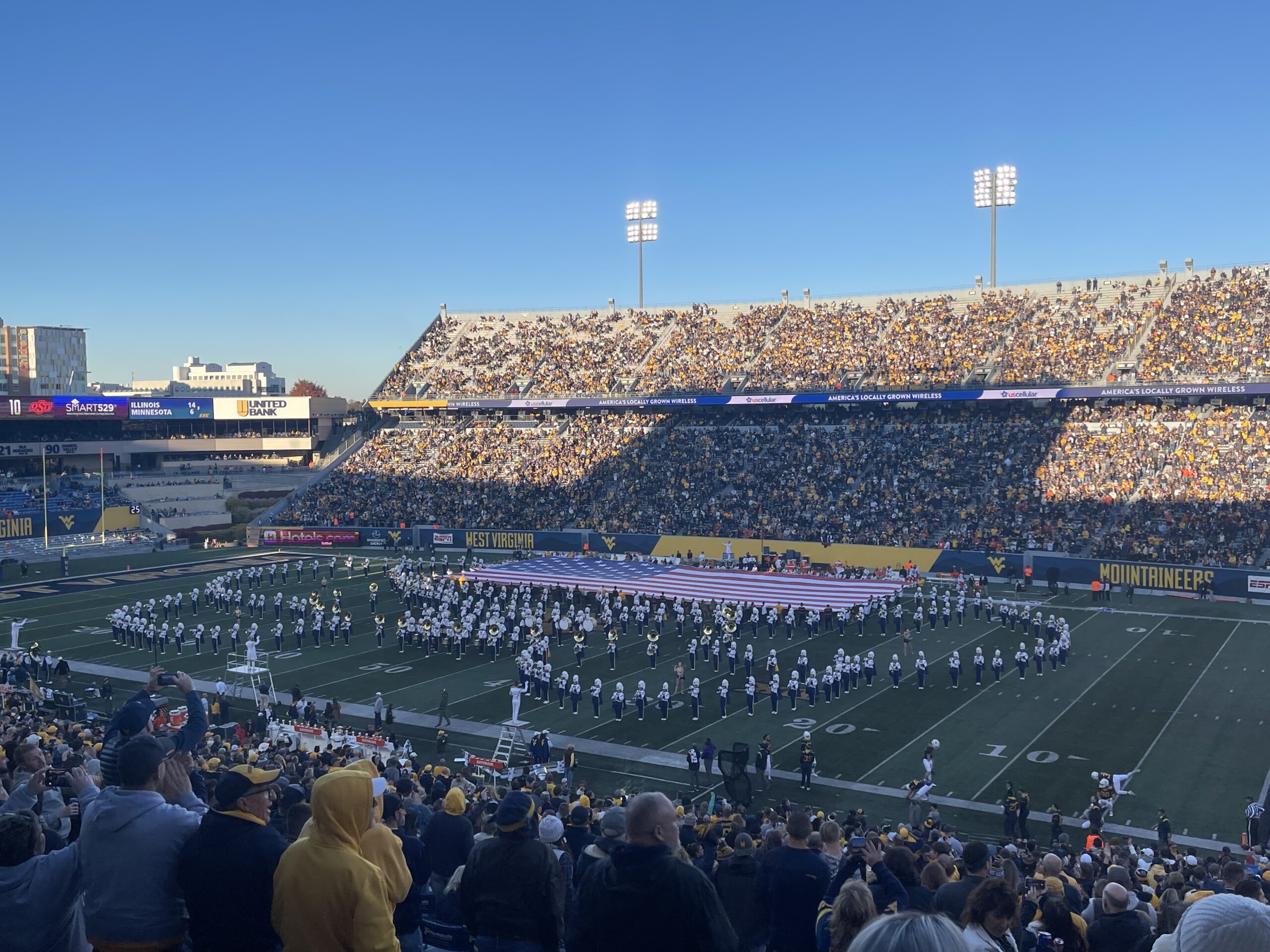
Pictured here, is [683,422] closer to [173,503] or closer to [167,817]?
[173,503]

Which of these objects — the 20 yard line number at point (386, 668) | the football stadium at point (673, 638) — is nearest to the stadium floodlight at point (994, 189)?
the football stadium at point (673, 638)

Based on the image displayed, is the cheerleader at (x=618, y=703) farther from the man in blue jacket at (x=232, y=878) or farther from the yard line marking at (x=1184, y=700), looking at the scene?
the man in blue jacket at (x=232, y=878)

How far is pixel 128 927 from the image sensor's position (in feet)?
12.5

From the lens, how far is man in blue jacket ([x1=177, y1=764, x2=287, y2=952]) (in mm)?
3701

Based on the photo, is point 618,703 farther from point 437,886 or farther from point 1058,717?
point 437,886

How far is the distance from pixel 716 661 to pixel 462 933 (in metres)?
20.2

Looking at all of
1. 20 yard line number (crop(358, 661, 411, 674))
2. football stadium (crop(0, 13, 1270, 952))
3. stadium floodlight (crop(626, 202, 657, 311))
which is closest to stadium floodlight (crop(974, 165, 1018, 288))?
football stadium (crop(0, 13, 1270, 952))

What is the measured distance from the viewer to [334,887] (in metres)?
3.47

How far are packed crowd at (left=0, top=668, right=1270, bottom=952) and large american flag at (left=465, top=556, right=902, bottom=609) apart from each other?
2356cm

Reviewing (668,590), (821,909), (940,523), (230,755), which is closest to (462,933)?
(821,909)

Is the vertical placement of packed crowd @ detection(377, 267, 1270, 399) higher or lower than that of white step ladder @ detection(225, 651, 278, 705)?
higher

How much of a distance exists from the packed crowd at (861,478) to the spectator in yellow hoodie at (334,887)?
3526 centimetres

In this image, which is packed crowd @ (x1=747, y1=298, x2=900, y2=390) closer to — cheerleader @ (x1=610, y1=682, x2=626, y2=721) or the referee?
cheerleader @ (x1=610, y1=682, x2=626, y2=721)

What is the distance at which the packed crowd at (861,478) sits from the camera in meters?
36.2
